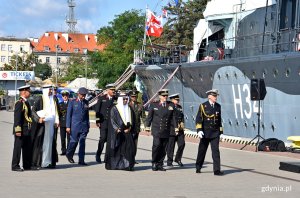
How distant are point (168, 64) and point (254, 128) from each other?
1012 centimetres

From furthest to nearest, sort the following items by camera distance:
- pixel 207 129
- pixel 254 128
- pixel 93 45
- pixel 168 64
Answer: pixel 93 45, pixel 168 64, pixel 254 128, pixel 207 129

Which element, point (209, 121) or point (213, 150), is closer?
point (213, 150)

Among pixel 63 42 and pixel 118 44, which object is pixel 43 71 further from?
pixel 118 44

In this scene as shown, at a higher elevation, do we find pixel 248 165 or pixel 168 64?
pixel 168 64

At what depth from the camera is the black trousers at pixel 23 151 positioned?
1435cm

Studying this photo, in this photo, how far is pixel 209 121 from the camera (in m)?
14.5

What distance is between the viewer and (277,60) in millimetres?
23047

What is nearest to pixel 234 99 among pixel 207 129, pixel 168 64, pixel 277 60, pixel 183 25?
pixel 277 60

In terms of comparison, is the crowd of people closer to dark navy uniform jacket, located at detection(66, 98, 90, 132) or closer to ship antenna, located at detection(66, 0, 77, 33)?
dark navy uniform jacket, located at detection(66, 98, 90, 132)

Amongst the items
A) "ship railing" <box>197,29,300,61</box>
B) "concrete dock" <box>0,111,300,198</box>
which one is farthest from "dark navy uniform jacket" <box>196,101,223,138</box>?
"ship railing" <box>197,29,300,61</box>

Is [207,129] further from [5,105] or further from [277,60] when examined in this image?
[5,105]

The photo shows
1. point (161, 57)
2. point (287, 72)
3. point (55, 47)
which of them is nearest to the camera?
point (287, 72)

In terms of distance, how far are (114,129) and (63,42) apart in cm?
14990

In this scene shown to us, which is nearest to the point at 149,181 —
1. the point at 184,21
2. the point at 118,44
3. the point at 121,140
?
the point at 121,140
